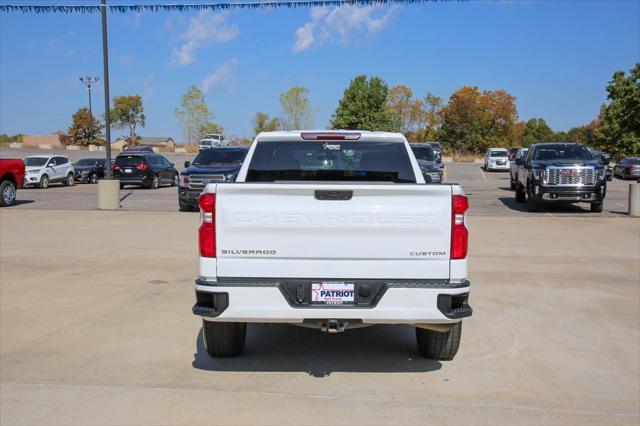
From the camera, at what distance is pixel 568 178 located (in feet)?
61.8

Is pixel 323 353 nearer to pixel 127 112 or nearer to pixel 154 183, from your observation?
pixel 154 183

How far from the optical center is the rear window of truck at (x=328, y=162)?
21.6 ft

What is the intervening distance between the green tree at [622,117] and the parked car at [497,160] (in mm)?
9630

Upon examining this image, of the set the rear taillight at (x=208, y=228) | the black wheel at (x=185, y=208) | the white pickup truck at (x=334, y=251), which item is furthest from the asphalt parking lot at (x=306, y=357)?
the black wheel at (x=185, y=208)

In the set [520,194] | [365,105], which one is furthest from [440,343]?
[365,105]

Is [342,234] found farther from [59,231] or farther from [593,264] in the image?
[59,231]

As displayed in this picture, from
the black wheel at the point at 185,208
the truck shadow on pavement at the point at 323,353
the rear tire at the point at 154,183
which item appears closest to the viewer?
the truck shadow on pavement at the point at 323,353

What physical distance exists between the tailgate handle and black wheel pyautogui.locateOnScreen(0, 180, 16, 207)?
1933 cm

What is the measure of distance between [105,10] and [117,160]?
905 centimetres

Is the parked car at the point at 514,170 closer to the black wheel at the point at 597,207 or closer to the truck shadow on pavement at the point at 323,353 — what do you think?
the black wheel at the point at 597,207

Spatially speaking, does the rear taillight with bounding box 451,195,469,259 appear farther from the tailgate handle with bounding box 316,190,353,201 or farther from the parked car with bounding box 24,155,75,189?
the parked car with bounding box 24,155,75,189

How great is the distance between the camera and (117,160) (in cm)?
2966

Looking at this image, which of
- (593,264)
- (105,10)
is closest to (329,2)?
(105,10)

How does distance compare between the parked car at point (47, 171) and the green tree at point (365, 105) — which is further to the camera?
the green tree at point (365, 105)
